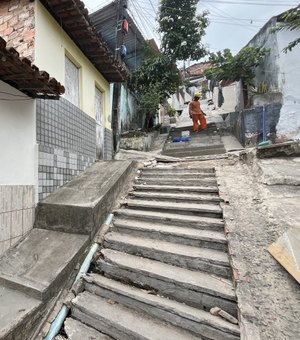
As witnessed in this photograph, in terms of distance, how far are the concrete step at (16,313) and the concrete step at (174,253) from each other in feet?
3.84

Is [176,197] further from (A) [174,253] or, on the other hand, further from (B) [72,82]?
(B) [72,82]

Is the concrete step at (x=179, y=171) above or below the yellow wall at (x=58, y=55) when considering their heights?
below

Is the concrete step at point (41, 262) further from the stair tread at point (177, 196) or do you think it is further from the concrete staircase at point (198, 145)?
the concrete staircase at point (198, 145)

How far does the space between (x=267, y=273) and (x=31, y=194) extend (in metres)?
3.46

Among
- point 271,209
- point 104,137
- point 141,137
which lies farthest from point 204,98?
point 271,209

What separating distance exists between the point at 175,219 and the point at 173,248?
582 mm

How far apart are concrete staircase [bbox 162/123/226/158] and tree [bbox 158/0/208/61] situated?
14.4ft

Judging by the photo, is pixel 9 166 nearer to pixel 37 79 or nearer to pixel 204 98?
pixel 37 79

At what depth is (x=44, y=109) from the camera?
3973mm

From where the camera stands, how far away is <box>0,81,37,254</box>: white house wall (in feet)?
10.3

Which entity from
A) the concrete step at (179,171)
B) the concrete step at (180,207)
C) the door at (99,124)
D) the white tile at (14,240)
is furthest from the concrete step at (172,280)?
the door at (99,124)

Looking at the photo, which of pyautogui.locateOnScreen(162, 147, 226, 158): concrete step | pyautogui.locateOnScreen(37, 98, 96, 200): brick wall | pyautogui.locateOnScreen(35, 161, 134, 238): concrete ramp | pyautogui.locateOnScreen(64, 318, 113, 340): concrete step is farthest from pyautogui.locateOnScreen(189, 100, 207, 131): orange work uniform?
pyautogui.locateOnScreen(64, 318, 113, 340): concrete step

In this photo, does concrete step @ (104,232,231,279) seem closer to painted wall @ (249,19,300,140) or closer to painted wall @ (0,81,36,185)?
painted wall @ (0,81,36,185)

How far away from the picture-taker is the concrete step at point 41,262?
2.59 meters
